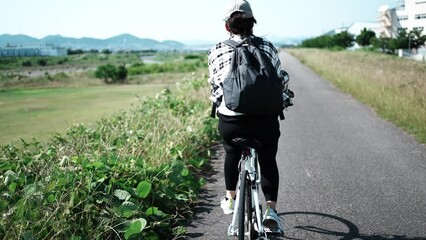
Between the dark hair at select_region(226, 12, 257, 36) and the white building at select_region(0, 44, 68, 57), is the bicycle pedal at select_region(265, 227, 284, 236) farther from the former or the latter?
the white building at select_region(0, 44, 68, 57)

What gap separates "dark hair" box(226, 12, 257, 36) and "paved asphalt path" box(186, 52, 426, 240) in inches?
72.7

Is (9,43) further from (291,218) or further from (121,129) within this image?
(291,218)

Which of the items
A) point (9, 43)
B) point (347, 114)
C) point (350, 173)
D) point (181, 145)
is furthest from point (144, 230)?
point (347, 114)

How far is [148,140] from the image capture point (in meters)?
5.89

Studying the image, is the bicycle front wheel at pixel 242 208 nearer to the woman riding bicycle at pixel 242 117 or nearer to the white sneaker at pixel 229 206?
the woman riding bicycle at pixel 242 117

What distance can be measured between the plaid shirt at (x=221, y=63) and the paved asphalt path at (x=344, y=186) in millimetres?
1345

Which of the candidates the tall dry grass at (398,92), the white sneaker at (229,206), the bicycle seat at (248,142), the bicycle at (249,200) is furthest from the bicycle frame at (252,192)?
the tall dry grass at (398,92)

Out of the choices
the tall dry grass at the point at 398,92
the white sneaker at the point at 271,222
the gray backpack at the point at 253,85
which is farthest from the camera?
the tall dry grass at the point at 398,92

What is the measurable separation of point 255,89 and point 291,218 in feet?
6.03

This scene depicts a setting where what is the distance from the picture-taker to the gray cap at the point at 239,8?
2.94m

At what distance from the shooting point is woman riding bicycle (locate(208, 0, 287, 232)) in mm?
2938

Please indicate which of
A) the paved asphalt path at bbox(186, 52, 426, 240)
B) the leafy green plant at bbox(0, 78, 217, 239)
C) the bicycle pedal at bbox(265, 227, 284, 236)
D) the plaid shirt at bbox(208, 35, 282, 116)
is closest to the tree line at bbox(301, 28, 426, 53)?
the paved asphalt path at bbox(186, 52, 426, 240)

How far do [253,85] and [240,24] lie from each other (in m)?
0.55

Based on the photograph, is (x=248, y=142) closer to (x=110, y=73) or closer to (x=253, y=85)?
(x=253, y=85)
